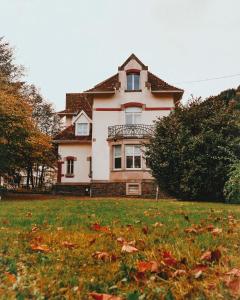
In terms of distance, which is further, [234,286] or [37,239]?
[37,239]

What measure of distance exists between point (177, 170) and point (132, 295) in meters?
19.1

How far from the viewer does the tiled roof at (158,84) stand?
115 ft

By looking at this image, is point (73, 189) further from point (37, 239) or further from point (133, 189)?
point (37, 239)

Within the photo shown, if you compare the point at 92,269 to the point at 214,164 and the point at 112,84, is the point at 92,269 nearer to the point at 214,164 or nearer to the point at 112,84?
the point at 214,164

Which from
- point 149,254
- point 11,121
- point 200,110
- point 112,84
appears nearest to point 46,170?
point 112,84

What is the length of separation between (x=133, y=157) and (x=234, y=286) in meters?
31.1

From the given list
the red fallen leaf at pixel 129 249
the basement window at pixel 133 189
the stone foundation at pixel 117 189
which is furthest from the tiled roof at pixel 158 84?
the red fallen leaf at pixel 129 249

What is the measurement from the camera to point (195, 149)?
21.5m

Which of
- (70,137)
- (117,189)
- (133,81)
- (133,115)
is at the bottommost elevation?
(117,189)

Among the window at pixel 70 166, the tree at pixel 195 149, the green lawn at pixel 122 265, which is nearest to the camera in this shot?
the green lawn at pixel 122 265

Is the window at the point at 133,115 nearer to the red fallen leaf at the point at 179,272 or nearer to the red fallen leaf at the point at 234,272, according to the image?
the red fallen leaf at the point at 179,272

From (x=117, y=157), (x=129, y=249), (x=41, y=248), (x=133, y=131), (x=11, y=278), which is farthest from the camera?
(x=117, y=157)

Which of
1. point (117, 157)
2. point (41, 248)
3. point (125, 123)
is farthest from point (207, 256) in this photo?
point (125, 123)

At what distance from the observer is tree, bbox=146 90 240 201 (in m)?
21.0
